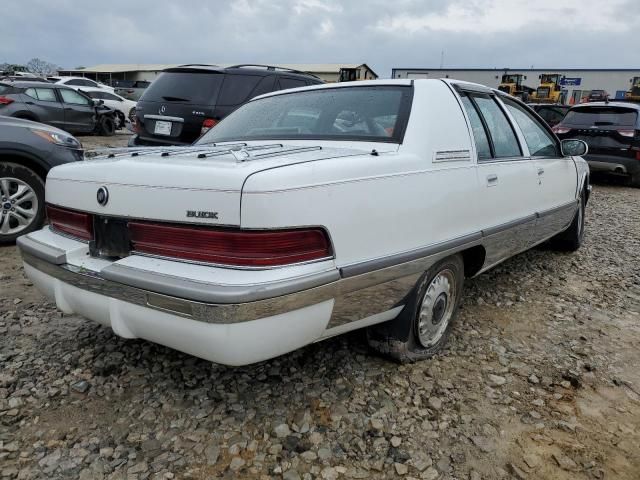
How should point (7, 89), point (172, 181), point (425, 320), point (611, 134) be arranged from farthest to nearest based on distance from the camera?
point (7, 89) → point (611, 134) → point (425, 320) → point (172, 181)

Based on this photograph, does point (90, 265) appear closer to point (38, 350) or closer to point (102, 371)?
point (102, 371)

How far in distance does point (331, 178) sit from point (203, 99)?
4.29 m

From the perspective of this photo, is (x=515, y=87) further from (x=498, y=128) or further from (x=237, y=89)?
(x=498, y=128)

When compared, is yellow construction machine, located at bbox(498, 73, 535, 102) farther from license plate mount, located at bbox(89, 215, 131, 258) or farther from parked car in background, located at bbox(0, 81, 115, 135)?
license plate mount, located at bbox(89, 215, 131, 258)

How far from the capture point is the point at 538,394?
2543mm

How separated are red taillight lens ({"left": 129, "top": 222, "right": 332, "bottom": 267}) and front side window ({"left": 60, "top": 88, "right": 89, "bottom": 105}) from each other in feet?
41.5

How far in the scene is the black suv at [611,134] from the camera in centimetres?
927

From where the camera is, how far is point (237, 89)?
19.6 feet

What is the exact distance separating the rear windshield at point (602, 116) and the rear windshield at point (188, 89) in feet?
24.1

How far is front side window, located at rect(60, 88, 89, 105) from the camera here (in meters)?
12.8

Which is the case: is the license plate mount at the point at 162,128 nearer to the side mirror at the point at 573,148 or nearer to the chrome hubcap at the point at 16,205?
the chrome hubcap at the point at 16,205

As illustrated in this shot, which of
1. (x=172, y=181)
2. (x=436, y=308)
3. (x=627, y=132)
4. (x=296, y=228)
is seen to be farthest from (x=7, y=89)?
(x=627, y=132)

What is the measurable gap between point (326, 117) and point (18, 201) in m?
Answer: 3.17

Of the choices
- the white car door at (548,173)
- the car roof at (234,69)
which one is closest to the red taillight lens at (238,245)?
the white car door at (548,173)
